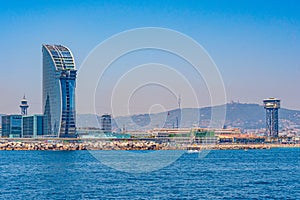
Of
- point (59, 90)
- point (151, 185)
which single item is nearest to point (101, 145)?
point (59, 90)

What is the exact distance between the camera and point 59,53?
636ft

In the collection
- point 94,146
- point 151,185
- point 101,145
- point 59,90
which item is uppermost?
point 59,90

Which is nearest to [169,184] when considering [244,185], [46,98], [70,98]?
[244,185]

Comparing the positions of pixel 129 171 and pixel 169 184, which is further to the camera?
pixel 129 171

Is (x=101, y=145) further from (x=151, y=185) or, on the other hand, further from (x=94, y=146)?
(x=151, y=185)

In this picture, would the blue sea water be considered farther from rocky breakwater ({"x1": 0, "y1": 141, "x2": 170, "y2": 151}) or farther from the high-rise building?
the high-rise building

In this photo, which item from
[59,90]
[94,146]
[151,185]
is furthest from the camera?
[59,90]

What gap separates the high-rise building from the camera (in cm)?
18750

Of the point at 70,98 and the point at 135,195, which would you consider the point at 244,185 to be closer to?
the point at 135,195

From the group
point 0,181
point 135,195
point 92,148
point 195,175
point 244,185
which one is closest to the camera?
point 135,195

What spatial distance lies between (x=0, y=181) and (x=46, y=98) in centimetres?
14497

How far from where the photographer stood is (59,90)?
188750 mm

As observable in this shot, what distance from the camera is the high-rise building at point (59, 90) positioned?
615ft

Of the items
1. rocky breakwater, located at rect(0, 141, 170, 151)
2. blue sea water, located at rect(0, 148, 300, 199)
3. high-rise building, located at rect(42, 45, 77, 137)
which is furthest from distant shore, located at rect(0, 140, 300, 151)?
blue sea water, located at rect(0, 148, 300, 199)
